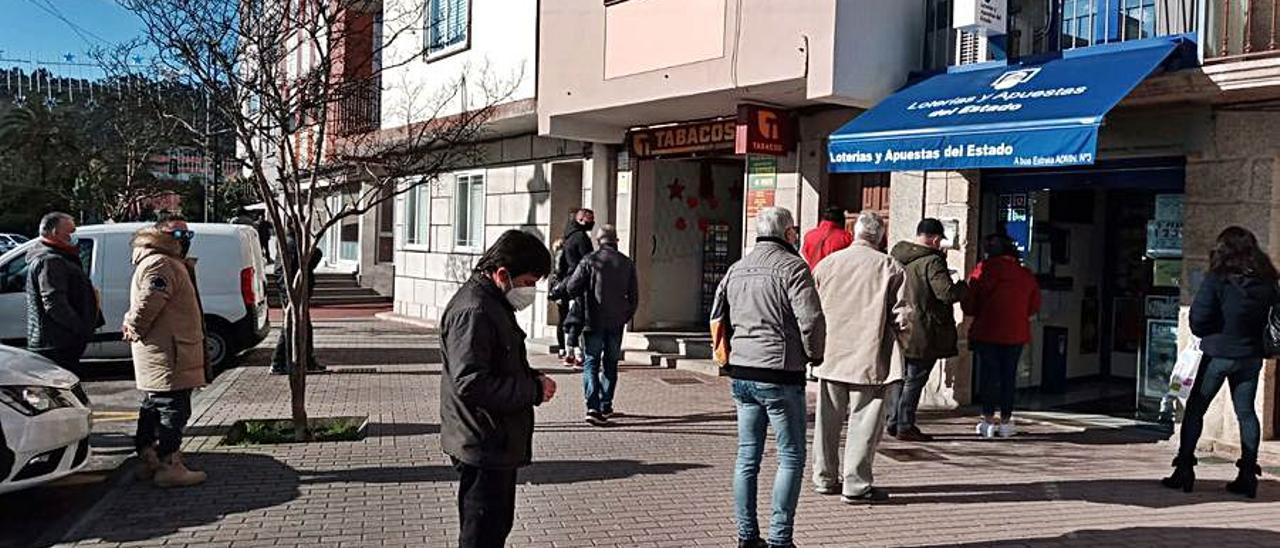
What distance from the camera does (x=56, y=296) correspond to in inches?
283

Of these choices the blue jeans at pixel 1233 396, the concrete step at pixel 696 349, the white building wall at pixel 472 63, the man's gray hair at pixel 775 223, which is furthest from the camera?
the white building wall at pixel 472 63

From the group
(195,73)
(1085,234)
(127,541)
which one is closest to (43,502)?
(127,541)

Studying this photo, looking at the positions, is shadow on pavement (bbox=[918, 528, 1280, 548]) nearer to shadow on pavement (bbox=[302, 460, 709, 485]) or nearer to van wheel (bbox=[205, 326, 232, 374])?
shadow on pavement (bbox=[302, 460, 709, 485])

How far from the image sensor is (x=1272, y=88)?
7.22 m

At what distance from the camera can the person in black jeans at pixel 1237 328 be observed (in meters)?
6.36

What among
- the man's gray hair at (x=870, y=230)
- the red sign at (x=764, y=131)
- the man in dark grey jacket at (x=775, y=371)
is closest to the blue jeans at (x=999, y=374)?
the man's gray hair at (x=870, y=230)

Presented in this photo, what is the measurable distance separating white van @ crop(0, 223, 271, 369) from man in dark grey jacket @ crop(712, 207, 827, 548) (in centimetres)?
797

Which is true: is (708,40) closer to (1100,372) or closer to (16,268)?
(1100,372)

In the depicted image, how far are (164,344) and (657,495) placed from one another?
312 cm

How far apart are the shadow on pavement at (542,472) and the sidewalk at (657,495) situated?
20mm

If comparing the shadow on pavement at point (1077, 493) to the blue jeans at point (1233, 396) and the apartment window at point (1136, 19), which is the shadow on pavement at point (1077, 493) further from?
the apartment window at point (1136, 19)

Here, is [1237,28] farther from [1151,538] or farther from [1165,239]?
[1151,538]

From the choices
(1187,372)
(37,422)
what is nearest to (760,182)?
(1187,372)

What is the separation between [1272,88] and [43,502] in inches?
339
